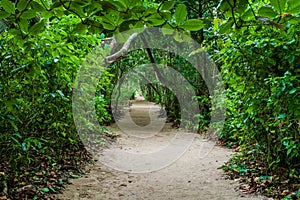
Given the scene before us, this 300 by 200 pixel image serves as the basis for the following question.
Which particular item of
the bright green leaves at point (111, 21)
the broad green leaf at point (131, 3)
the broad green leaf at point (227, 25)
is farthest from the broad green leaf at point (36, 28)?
the broad green leaf at point (227, 25)

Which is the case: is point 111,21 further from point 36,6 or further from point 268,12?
point 268,12

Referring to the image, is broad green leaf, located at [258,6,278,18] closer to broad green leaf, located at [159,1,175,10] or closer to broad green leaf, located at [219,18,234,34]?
broad green leaf, located at [219,18,234,34]

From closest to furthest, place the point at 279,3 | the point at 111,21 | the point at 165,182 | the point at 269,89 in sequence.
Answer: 1. the point at 279,3
2. the point at 111,21
3. the point at 269,89
4. the point at 165,182

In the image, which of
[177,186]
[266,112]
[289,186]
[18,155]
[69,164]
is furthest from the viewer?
[69,164]

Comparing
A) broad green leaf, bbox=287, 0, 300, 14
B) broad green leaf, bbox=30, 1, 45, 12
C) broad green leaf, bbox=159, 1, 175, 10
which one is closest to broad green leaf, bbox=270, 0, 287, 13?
broad green leaf, bbox=287, 0, 300, 14

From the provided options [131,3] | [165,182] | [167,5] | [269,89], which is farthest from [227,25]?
[165,182]

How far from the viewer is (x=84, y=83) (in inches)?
168

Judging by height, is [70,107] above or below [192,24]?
below

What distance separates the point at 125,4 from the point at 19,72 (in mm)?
1805

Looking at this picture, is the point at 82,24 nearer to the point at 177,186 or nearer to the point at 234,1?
the point at 234,1

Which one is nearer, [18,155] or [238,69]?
[18,155]

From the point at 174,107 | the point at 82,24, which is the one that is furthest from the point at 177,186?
the point at 174,107

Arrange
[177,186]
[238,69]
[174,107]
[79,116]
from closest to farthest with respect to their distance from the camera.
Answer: [238,69]
[177,186]
[79,116]
[174,107]

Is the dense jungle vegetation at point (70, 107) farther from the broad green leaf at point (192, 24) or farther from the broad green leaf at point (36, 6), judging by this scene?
the broad green leaf at point (192, 24)
